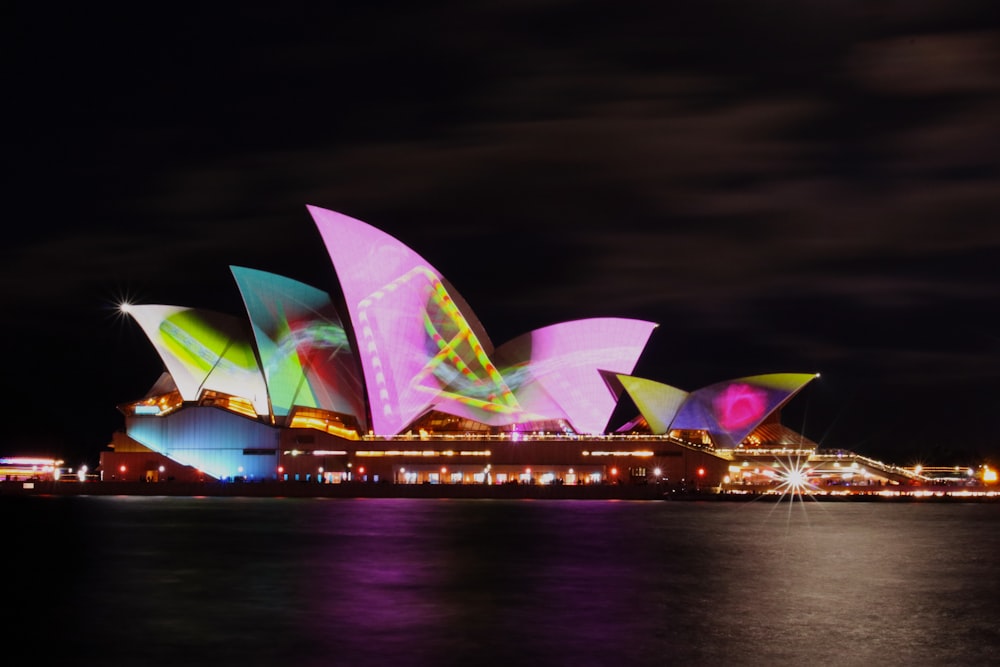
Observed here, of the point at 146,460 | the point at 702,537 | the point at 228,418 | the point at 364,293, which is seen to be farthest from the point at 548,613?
the point at 146,460

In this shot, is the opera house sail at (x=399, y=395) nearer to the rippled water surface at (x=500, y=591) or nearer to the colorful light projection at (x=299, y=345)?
the colorful light projection at (x=299, y=345)

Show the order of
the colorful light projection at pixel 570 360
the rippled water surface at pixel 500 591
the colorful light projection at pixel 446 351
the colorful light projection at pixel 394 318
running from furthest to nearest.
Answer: the colorful light projection at pixel 570 360
the colorful light projection at pixel 446 351
the colorful light projection at pixel 394 318
the rippled water surface at pixel 500 591

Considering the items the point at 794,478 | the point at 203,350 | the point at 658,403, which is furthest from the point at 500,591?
the point at 794,478

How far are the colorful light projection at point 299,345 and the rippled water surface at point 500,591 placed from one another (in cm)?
1883

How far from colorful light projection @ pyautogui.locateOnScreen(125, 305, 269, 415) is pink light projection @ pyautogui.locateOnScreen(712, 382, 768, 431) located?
25.0 metres

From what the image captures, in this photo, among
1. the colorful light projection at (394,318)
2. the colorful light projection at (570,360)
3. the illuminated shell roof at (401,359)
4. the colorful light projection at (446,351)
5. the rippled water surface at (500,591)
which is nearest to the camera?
the rippled water surface at (500,591)

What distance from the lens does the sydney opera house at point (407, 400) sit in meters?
60.7

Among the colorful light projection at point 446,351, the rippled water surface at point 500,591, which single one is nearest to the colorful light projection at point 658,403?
the colorful light projection at point 446,351

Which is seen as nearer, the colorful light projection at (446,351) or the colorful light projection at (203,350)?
the colorful light projection at (446,351)

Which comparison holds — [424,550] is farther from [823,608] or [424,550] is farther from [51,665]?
[51,665]

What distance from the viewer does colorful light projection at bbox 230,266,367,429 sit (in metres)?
59.5

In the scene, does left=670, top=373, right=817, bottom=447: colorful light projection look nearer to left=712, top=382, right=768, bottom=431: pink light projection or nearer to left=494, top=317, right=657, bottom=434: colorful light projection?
left=712, top=382, right=768, bottom=431: pink light projection

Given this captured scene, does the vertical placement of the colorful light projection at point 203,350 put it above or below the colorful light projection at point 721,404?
above

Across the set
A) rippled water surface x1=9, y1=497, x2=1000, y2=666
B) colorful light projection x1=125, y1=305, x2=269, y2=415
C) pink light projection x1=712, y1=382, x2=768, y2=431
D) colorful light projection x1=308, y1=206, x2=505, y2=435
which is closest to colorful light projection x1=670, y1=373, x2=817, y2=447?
pink light projection x1=712, y1=382, x2=768, y2=431
